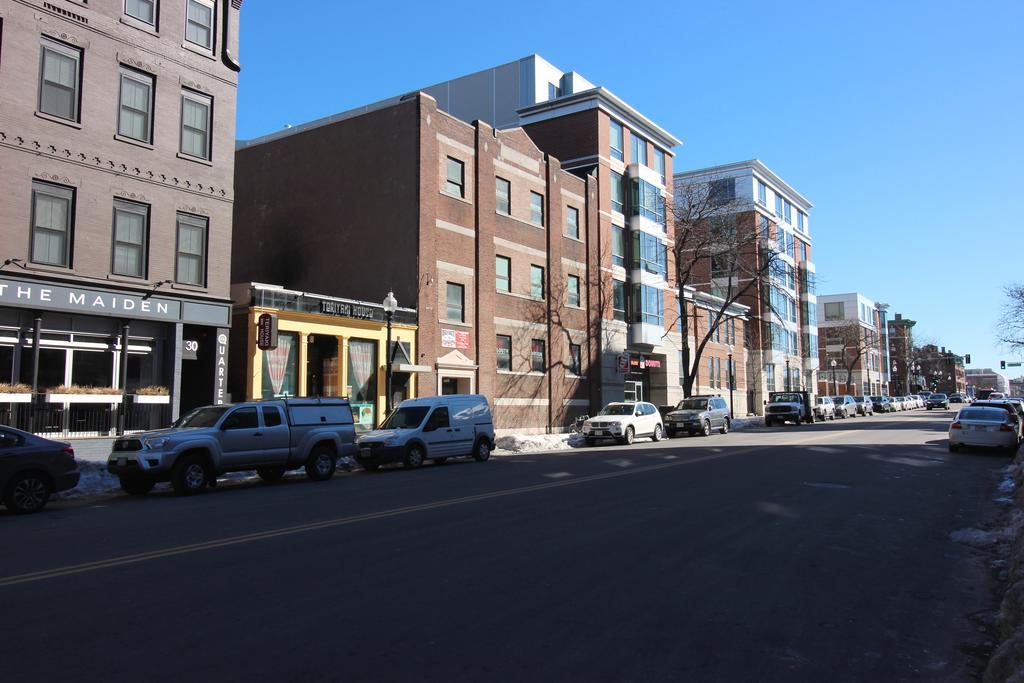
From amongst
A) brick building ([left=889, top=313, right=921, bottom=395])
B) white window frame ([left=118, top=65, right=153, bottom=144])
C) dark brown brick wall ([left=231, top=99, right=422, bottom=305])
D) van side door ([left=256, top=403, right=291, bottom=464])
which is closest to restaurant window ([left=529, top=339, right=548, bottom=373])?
dark brown brick wall ([left=231, top=99, right=422, bottom=305])

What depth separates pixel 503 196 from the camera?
3409 centimetres

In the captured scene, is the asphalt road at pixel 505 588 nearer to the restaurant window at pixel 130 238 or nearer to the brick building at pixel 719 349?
the restaurant window at pixel 130 238

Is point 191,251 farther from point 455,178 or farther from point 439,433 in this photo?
point 455,178

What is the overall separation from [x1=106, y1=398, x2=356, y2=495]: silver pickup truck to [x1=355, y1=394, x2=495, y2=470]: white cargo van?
1.46 meters

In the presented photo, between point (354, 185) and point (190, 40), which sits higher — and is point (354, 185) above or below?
below

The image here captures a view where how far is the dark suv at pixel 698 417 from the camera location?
3419 centimetres

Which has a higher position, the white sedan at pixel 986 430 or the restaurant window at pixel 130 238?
the restaurant window at pixel 130 238

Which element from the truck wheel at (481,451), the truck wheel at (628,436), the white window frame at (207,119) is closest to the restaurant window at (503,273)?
the truck wheel at (628,436)

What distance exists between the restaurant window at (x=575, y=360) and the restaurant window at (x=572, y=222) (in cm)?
582

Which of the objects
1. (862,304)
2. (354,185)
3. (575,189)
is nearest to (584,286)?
(575,189)

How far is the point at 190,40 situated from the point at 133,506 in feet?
51.4

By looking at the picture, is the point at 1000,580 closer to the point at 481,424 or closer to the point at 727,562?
the point at 727,562

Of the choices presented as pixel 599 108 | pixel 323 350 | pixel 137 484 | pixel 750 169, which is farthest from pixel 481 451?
pixel 750 169

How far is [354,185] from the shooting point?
31.1 m
